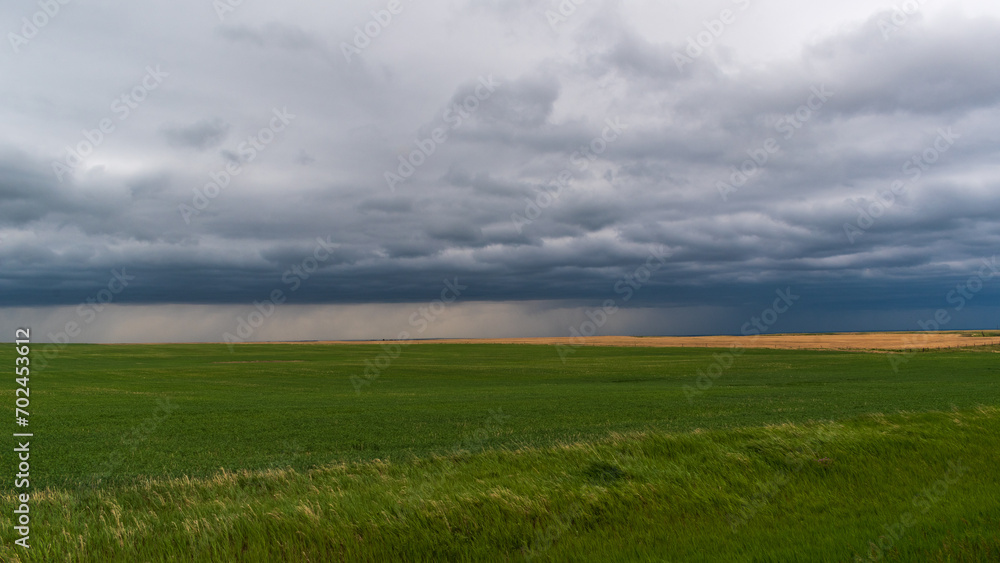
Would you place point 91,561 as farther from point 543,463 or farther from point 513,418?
point 513,418

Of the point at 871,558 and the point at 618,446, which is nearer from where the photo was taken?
the point at 871,558

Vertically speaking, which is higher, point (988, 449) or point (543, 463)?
point (543, 463)

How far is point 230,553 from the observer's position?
9.88 meters

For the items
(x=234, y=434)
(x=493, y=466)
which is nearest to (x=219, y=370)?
(x=234, y=434)

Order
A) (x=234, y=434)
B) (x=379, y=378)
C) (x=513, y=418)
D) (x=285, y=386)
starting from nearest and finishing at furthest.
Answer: (x=234, y=434) < (x=513, y=418) < (x=285, y=386) < (x=379, y=378)

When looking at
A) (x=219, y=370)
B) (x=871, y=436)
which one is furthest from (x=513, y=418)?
(x=219, y=370)

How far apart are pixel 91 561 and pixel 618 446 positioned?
473 inches

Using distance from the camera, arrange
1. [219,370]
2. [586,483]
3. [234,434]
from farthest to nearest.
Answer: [219,370], [234,434], [586,483]

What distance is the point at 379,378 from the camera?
71.3 metres

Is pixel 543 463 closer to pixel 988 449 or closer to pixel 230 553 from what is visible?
pixel 230 553

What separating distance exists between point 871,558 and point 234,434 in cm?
2709

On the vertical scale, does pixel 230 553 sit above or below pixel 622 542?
above

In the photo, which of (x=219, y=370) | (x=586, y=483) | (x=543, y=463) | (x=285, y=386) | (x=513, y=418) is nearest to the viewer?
(x=586, y=483)

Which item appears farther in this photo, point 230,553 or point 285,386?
point 285,386
